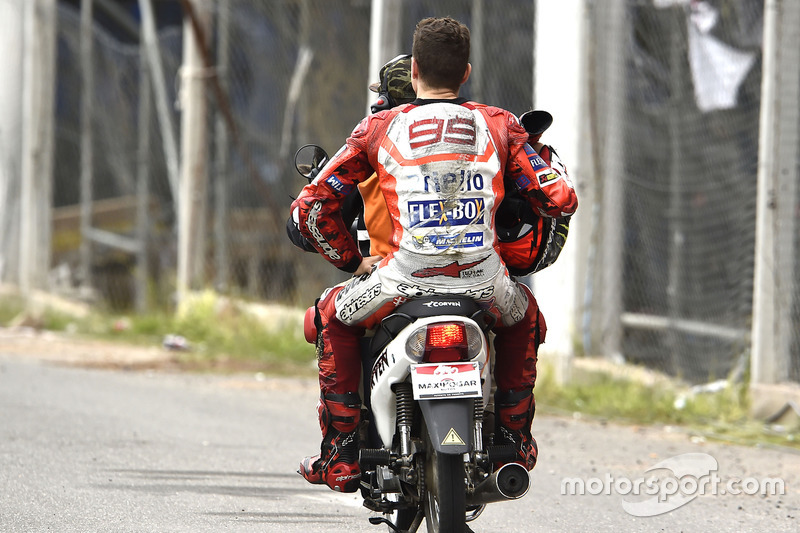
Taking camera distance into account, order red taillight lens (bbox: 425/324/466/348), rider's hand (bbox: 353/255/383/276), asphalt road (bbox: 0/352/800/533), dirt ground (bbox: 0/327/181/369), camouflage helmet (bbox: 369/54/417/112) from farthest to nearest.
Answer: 1. dirt ground (bbox: 0/327/181/369)
2. asphalt road (bbox: 0/352/800/533)
3. camouflage helmet (bbox: 369/54/417/112)
4. rider's hand (bbox: 353/255/383/276)
5. red taillight lens (bbox: 425/324/466/348)

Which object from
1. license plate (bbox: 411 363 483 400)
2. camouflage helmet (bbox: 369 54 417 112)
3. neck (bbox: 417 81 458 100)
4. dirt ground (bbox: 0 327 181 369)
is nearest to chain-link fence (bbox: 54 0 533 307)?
dirt ground (bbox: 0 327 181 369)

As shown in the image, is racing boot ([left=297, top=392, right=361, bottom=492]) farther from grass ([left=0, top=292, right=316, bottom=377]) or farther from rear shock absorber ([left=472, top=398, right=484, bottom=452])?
grass ([left=0, top=292, right=316, bottom=377])

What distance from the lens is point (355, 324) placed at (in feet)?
14.0

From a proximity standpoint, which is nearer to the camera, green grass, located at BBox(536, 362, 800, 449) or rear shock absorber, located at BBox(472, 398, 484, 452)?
rear shock absorber, located at BBox(472, 398, 484, 452)

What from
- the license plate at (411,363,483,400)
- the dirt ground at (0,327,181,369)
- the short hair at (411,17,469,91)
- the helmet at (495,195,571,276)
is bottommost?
the dirt ground at (0,327,181,369)

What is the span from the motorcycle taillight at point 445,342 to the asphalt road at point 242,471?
1338 millimetres

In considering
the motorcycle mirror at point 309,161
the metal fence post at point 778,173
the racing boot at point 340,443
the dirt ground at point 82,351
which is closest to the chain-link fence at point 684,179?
the metal fence post at point 778,173

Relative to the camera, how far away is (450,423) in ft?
12.6

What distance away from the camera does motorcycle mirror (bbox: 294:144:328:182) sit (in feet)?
14.3

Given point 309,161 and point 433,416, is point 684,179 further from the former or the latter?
point 433,416

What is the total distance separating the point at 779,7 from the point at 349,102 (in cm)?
496

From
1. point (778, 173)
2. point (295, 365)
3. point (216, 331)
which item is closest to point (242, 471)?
point (778, 173)

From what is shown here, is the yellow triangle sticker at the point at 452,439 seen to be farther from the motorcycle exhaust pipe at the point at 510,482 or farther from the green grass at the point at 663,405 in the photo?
the green grass at the point at 663,405

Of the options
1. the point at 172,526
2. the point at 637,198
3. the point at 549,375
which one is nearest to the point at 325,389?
the point at 172,526
